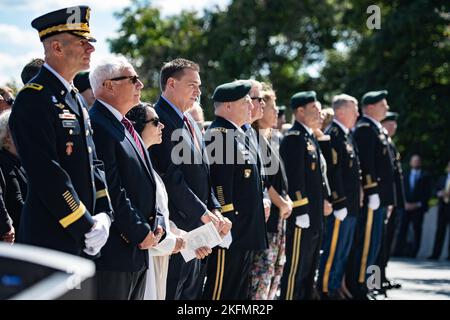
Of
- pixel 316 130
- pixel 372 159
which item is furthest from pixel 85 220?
pixel 372 159

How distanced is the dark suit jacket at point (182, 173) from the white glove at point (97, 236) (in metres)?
1.55

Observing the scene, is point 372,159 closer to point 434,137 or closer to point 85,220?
point 85,220

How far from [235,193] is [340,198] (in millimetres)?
2853

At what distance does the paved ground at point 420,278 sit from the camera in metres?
11.6

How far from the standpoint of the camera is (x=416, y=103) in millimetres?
22359

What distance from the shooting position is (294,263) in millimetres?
9484

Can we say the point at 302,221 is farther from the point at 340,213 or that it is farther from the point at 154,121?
the point at 154,121

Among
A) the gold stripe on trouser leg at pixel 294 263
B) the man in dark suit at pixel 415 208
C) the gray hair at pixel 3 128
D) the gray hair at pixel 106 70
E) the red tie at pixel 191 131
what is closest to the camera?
the gray hair at pixel 106 70

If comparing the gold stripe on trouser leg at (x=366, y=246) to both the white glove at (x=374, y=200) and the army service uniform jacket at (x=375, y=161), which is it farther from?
the army service uniform jacket at (x=375, y=161)

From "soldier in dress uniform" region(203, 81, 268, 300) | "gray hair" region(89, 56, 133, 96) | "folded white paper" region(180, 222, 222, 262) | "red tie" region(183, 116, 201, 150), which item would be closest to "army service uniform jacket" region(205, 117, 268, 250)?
"soldier in dress uniform" region(203, 81, 268, 300)

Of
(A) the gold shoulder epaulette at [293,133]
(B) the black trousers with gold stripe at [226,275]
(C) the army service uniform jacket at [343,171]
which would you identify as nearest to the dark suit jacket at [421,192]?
(C) the army service uniform jacket at [343,171]

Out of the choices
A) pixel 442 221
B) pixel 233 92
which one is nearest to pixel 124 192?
pixel 233 92

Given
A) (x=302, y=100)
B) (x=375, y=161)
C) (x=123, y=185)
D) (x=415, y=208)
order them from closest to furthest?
(x=123, y=185) < (x=302, y=100) < (x=375, y=161) < (x=415, y=208)

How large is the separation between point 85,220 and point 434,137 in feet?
57.7
